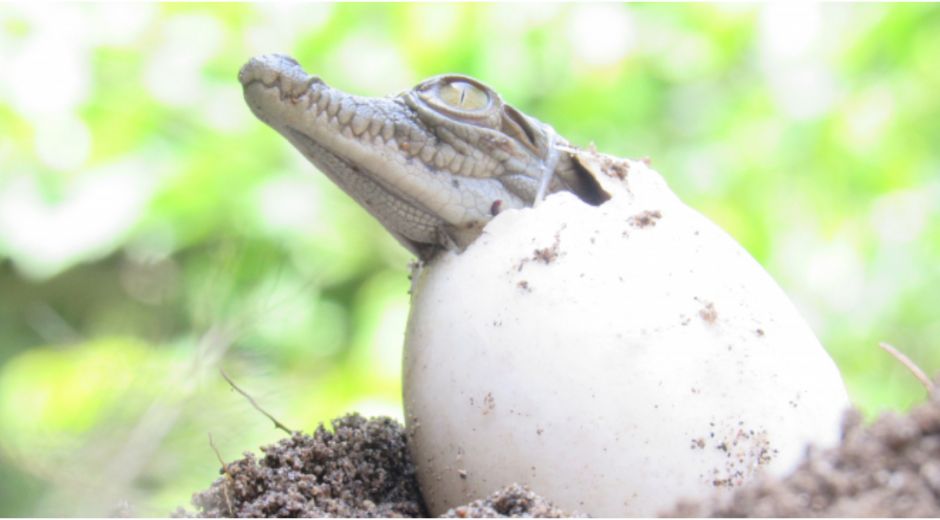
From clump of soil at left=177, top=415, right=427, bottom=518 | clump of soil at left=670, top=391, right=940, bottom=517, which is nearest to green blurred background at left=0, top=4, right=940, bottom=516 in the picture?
clump of soil at left=177, top=415, right=427, bottom=518

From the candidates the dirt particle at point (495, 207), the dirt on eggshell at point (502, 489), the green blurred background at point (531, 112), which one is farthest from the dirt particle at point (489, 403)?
the green blurred background at point (531, 112)

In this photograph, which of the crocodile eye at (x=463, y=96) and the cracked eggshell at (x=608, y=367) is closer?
the cracked eggshell at (x=608, y=367)

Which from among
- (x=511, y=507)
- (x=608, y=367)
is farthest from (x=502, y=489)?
(x=608, y=367)

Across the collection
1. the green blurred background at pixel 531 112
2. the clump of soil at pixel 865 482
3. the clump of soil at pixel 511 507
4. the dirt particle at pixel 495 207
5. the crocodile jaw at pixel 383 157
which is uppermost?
the green blurred background at pixel 531 112

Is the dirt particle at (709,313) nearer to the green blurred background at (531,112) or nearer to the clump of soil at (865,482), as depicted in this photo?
the clump of soil at (865,482)

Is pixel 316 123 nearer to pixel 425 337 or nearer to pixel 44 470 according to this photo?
pixel 425 337

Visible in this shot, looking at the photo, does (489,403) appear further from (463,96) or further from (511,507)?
(463,96)

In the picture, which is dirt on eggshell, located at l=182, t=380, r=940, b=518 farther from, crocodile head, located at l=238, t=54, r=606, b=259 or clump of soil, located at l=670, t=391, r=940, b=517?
crocodile head, located at l=238, t=54, r=606, b=259

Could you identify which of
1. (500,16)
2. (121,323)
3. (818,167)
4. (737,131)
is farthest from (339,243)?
(121,323)
